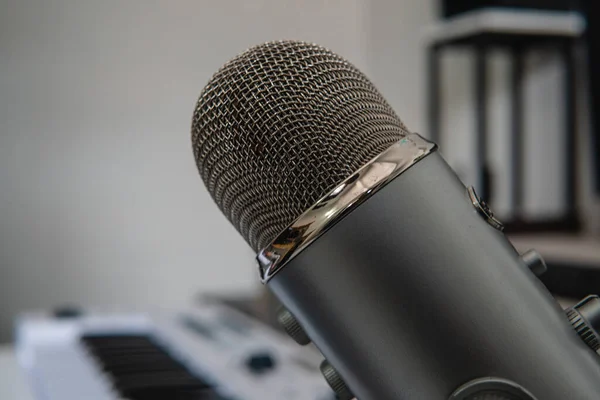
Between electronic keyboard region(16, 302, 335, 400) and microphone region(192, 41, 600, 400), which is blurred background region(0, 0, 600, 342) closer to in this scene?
electronic keyboard region(16, 302, 335, 400)

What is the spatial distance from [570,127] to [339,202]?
3.47 m

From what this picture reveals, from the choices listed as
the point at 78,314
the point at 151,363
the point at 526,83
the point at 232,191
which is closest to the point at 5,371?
the point at 151,363

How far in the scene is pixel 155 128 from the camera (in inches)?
141

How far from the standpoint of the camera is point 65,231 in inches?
134

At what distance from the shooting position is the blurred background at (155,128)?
3334 millimetres

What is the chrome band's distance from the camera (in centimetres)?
31

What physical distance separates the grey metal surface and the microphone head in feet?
0.12

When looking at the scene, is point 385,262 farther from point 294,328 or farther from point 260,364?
point 260,364

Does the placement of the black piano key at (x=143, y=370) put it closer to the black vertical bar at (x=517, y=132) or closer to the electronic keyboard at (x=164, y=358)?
the electronic keyboard at (x=164, y=358)

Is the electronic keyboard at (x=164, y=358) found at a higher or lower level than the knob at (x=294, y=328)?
lower

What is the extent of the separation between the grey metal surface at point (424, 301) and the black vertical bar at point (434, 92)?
330 cm

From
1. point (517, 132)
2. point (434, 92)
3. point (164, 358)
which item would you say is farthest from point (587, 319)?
point (517, 132)

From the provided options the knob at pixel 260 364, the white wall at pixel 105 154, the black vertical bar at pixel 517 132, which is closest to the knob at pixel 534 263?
the knob at pixel 260 364

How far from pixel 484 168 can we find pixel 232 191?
2911 millimetres
